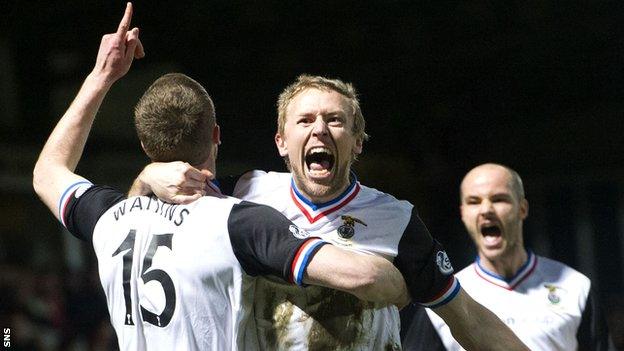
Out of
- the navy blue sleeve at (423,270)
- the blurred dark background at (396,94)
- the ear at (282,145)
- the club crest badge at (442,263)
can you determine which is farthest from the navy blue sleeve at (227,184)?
the blurred dark background at (396,94)

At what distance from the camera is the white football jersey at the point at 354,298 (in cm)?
371

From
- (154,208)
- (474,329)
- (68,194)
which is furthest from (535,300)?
(68,194)

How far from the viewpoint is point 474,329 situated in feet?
12.4

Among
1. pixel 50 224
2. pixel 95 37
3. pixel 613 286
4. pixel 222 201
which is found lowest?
pixel 613 286

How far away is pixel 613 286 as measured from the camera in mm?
11836

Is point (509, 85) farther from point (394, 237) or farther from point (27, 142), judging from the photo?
point (394, 237)

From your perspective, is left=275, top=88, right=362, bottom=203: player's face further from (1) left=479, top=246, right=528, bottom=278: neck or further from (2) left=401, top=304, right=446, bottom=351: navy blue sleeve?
(1) left=479, top=246, right=528, bottom=278: neck

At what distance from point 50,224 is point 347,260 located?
8.29m

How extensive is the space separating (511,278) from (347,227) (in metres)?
2.06

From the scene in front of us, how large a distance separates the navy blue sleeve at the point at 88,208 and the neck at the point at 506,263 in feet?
7.99

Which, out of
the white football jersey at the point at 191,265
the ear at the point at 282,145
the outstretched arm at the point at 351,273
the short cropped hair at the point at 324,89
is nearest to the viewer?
the outstretched arm at the point at 351,273

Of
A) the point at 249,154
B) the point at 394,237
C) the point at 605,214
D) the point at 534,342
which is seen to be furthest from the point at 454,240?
the point at 394,237

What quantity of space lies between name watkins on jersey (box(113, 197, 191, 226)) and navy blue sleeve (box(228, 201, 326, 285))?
21cm

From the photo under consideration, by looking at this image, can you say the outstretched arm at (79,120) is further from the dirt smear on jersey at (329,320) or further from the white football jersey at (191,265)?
the dirt smear on jersey at (329,320)
